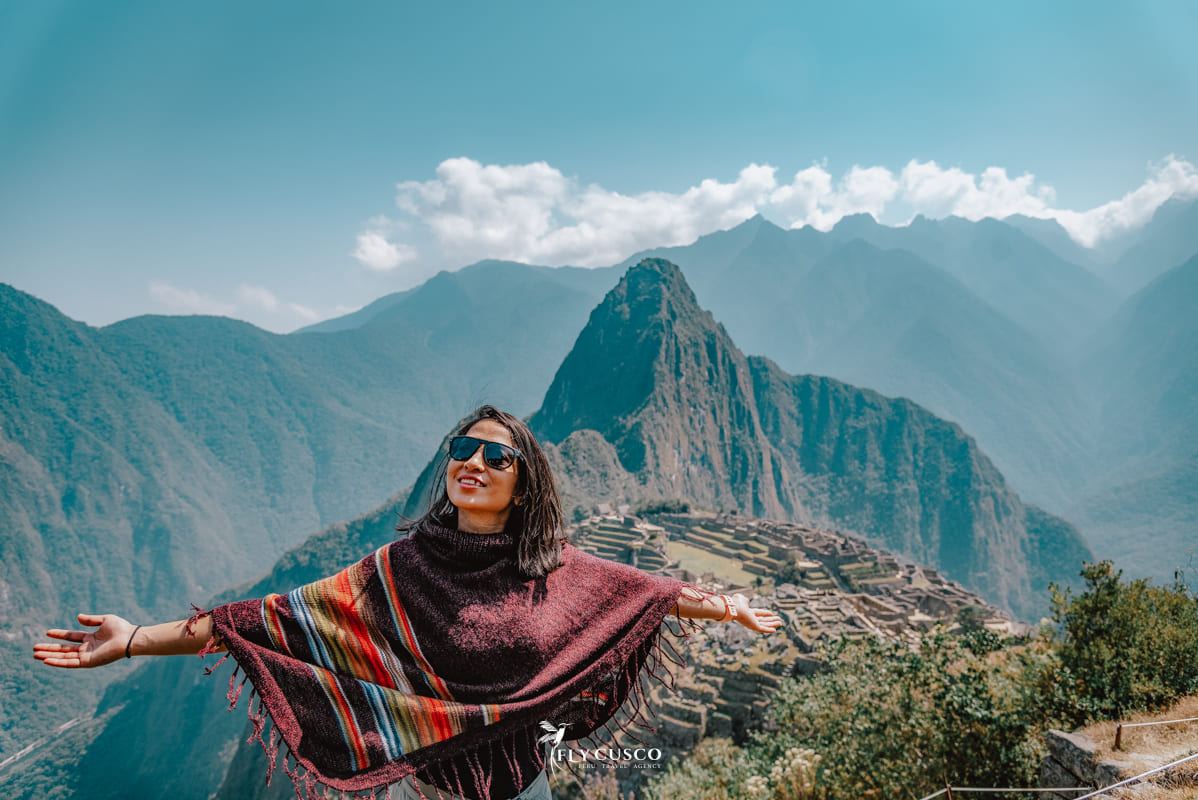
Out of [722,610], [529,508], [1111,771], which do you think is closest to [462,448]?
[529,508]

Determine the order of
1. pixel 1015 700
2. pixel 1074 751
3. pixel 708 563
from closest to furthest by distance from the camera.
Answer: pixel 1074 751, pixel 1015 700, pixel 708 563

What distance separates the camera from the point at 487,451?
2205 mm

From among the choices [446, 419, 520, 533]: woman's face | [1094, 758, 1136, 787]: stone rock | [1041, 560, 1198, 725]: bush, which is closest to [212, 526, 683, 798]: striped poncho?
[446, 419, 520, 533]: woman's face

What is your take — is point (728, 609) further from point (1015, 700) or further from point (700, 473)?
point (700, 473)

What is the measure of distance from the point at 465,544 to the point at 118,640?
3.58 ft

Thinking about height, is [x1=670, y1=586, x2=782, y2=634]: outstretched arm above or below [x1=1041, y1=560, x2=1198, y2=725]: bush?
above

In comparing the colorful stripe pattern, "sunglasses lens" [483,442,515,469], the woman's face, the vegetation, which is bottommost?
the vegetation

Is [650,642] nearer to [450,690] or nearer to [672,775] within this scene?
[450,690]

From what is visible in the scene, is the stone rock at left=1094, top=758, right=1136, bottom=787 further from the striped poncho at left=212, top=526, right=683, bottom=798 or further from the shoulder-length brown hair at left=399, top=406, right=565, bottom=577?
the shoulder-length brown hair at left=399, top=406, right=565, bottom=577

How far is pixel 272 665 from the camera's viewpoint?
1860mm

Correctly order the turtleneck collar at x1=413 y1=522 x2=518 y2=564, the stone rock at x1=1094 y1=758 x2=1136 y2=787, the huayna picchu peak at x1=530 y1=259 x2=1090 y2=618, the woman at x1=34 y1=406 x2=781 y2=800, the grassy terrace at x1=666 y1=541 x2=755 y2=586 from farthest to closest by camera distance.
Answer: the huayna picchu peak at x1=530 y1=259 x2=1090 y2=618 < the grassy terrace at x1=666 y1=541 x2=755 y2=586 < the stone rock at x1=1094 y1=758 x2=1136 y2=787 < the turtleneck collar at x1=413 y1=522 x2=518 y2=564 < the woman at x1=34 y1=406 x2=781 y2=800

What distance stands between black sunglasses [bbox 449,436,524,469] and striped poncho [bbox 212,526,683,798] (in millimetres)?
287

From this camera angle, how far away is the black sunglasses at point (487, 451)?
7.23ft

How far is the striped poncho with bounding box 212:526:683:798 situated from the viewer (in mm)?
1884
